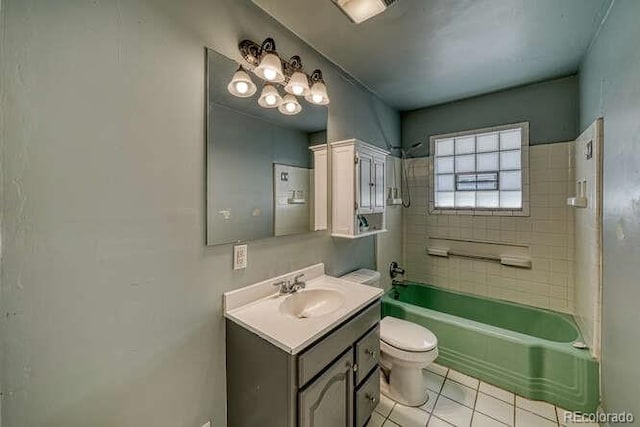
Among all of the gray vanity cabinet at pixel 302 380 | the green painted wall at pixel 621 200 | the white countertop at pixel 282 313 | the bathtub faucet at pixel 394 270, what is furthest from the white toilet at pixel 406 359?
the bathtub faucet at pixel 394 270

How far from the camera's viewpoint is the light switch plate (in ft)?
4.48

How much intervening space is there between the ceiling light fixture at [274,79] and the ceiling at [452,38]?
246 millimetres

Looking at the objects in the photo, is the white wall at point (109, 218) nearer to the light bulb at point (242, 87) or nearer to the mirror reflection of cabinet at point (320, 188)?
the light bulb at point (242, 87)

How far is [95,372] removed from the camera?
0.92 m

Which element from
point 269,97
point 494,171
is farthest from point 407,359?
point 494,171

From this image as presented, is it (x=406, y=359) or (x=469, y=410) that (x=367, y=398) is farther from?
(x=469, y=410)

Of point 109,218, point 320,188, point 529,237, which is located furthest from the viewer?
point 529,237

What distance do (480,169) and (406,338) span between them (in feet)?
6.64

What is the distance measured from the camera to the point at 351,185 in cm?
196

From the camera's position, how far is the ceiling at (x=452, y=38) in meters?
1.46

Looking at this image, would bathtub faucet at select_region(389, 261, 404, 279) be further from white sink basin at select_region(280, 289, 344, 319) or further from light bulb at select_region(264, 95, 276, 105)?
light bulb at select_region(264, 95, 276, 105)

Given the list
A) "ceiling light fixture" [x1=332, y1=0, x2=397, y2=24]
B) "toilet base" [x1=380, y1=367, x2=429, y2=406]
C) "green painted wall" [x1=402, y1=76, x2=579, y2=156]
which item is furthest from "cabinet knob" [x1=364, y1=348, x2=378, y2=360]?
"green painted wall" [x1=402, y1=76, x2=579, y2=156]

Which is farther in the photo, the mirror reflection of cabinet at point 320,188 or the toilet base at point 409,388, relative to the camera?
the mirror reflection of cabinet at point 320,188

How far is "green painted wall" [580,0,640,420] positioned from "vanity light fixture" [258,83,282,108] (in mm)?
1737
